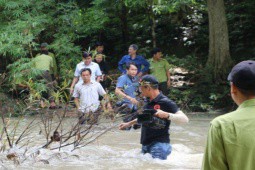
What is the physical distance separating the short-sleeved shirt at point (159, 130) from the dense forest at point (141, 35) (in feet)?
20.4

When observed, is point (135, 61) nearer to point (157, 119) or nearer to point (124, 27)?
point (124, 27)

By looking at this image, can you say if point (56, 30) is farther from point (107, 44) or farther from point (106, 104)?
point (106, 104)

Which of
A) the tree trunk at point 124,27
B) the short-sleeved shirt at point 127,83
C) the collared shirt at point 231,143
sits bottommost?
the short-sleeved shirt at point 127,83

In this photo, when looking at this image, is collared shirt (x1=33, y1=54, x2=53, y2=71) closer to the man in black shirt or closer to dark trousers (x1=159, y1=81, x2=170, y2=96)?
dark trousers (x1=159, y1=81, x2=170, y2=96)

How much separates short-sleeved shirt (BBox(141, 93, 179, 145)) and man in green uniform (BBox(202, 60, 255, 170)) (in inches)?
144

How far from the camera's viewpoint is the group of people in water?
2.83 metres

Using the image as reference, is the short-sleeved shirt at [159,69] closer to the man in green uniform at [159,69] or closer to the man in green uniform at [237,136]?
the man in green uniform at [159,69]

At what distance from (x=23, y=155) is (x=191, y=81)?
897 centimetres

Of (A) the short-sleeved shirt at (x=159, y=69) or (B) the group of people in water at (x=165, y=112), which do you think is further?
(A) the short-sleeved shirt at (x=159, y=69)

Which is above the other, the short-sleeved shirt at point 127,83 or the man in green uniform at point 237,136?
the man in green uniform at point 237,136

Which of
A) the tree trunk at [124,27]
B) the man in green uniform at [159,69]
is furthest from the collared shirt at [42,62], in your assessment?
the tree trunk at [124,27]

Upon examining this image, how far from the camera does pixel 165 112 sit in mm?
6289

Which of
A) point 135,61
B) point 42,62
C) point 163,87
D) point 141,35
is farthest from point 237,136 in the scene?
point 141,35

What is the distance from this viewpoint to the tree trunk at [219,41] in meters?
14.9
